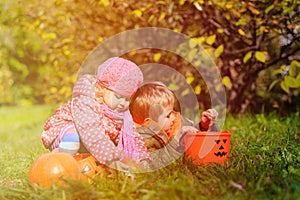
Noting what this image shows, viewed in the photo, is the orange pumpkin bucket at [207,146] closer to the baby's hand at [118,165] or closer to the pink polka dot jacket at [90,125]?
the pink polka dot jacket at [90,125]

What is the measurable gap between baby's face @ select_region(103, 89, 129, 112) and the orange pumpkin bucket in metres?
0.44

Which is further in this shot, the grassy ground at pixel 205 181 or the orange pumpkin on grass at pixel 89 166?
the orange pumpkin on grass at pixel 89 166

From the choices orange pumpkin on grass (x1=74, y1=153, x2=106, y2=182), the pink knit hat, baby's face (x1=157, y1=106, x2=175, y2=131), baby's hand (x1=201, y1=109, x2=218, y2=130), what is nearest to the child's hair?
baby's face (x1=157, y1=106, x2=175, y2=131)

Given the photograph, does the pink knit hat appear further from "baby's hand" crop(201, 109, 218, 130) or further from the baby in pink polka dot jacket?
"baby's hand" crop(201, 109, 218, 130)

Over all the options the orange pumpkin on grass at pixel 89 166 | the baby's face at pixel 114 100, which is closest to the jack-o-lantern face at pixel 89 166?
the orange pumpkin on grass at pixel 89 166

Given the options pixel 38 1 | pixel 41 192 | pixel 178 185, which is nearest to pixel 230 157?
pixel 178 185

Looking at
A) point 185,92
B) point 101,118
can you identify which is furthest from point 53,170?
point 185,92

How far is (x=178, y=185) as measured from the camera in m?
1.98

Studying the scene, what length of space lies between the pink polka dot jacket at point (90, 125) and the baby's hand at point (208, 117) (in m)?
0.47

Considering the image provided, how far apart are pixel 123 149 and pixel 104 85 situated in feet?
1.32

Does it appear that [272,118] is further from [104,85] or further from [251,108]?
[104,85]

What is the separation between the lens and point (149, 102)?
113 inches

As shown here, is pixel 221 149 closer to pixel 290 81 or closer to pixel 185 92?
pixel 290 81

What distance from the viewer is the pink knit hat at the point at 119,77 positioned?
2.69m
